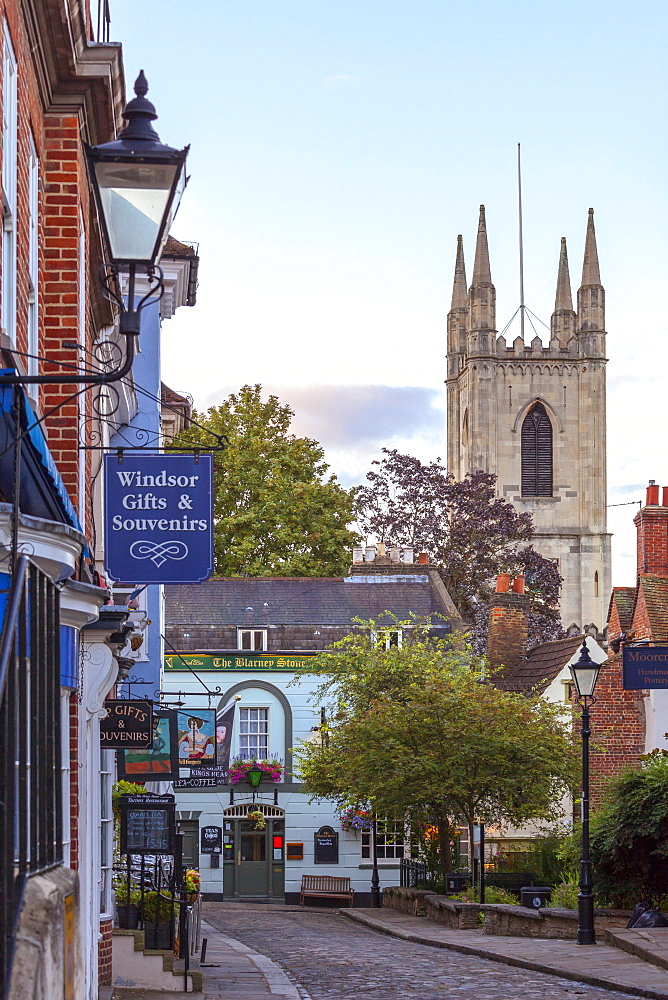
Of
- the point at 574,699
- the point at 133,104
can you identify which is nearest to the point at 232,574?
the point at 574,699

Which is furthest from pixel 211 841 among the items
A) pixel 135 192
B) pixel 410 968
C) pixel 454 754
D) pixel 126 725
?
pixel 135 192

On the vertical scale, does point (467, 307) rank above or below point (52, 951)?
above

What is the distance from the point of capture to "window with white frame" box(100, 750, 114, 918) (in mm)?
15016

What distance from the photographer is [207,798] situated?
43.2 meters

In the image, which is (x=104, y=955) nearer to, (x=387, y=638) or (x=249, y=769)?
(x=387, y=638)

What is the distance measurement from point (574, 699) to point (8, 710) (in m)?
31.9

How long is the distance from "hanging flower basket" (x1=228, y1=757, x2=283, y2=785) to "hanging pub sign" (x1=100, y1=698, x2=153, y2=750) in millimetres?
28144

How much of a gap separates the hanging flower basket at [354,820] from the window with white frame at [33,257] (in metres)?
30.0

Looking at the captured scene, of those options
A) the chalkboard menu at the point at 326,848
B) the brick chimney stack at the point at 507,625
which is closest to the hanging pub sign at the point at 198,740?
the chalkboard menu at the point at 326,848

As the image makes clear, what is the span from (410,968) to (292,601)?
24.9 metres

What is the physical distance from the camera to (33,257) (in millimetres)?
11203

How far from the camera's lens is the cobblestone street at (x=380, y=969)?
657 inches

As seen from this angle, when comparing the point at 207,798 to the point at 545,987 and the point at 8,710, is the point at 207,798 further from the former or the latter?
the point at 8,710

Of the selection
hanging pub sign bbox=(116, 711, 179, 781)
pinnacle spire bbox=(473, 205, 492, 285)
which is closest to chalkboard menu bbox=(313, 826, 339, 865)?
hanging pub sign bbox=(116, 711, 179, 781)
